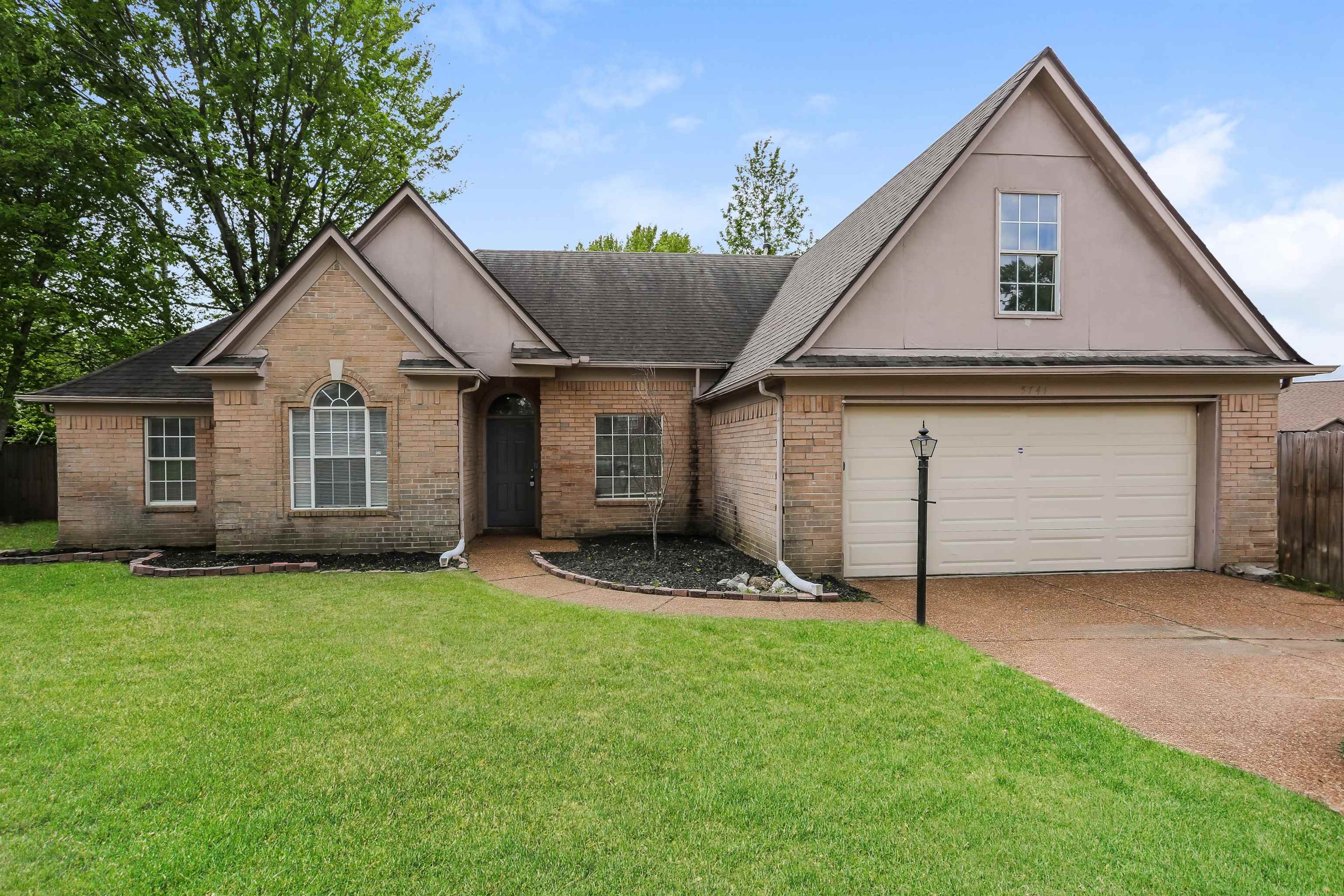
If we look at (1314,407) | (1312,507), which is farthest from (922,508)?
(1314,407)

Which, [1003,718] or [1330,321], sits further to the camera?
[1330,321]

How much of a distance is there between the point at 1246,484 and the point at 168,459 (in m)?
18.2

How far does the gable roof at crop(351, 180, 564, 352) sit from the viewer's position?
12.2 m

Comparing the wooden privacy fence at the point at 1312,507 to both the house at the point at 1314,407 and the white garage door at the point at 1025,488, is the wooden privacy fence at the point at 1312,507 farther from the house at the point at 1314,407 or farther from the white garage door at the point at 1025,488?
the house at the point at 1314,407

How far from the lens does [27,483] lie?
16547 millimetres

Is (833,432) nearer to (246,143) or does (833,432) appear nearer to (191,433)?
(191,433)

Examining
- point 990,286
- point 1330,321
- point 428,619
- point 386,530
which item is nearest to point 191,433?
point 386,530

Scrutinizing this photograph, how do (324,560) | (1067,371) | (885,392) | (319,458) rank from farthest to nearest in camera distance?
(319,458) → (324,560) → (885,392) → (1067,371)

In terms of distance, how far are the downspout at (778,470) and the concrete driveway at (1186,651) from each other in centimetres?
137

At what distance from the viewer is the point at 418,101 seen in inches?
867

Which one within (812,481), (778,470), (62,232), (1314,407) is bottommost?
(812,481)

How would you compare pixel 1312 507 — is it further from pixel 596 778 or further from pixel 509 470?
pixel 509 470

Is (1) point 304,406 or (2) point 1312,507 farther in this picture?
(1) point 304,406

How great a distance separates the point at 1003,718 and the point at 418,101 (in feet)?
81.1
